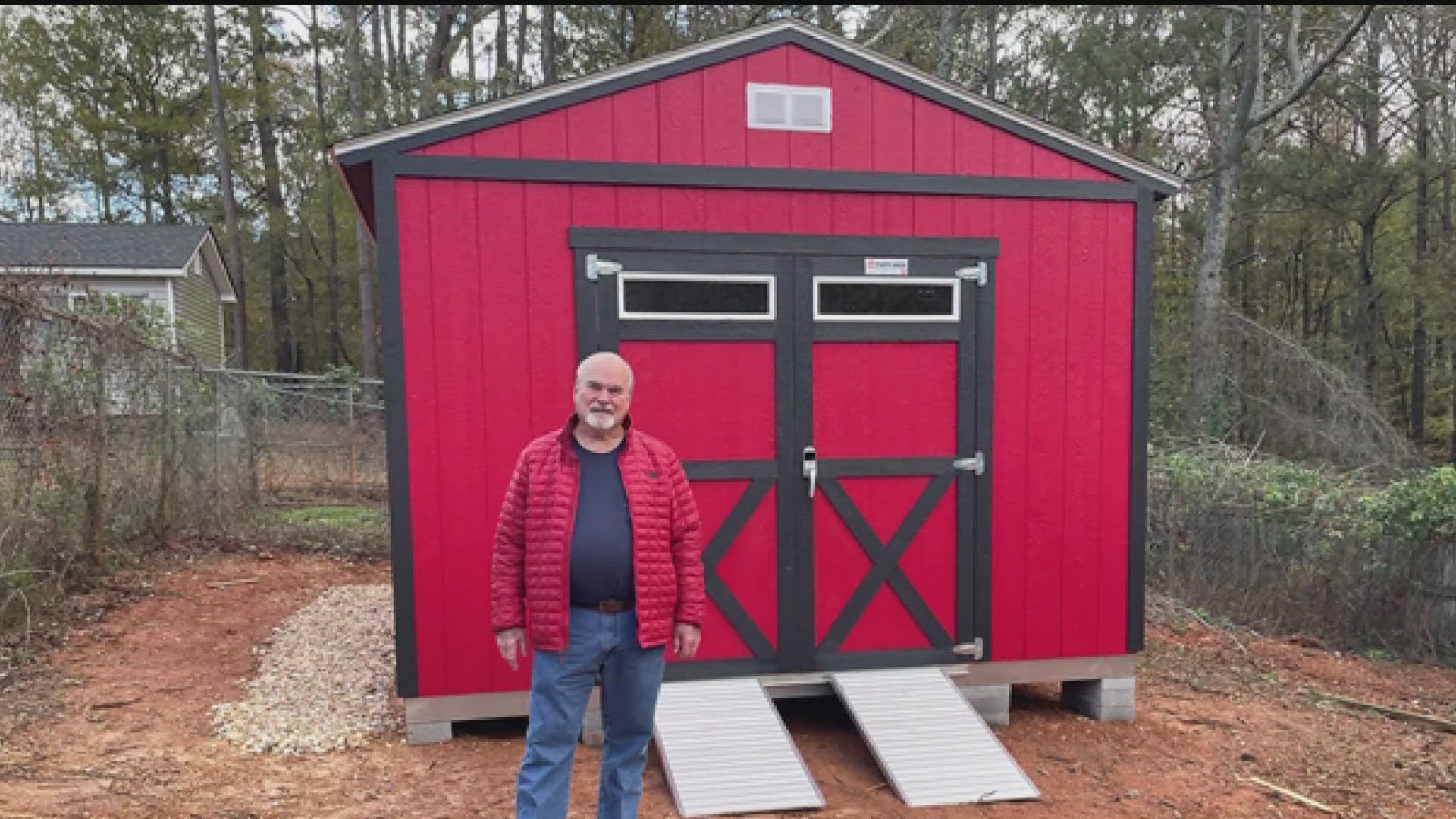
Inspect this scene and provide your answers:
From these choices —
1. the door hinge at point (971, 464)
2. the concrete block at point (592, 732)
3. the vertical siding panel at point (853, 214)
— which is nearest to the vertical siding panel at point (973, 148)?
the vertical siding panel at point (853, 214)

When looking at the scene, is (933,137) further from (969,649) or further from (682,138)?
(969,649)

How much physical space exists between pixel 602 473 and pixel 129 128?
23008 mm

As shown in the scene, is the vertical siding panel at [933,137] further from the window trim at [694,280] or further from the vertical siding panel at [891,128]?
the window trim at [694,280]

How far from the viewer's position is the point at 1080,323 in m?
4.41

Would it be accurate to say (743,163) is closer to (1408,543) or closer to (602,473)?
(602,473)

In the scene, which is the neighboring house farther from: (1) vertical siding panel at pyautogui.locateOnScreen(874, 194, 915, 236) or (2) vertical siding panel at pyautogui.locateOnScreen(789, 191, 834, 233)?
(1) vertical siding panel at pyautogui.locateOnScreen(874, 194, 915, 236)

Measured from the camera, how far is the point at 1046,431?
4.41m

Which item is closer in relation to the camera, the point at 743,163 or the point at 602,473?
the point at 602,473

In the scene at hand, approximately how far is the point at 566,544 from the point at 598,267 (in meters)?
1.64

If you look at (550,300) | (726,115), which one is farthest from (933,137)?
(550,300)

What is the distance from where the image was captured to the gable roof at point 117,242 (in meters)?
14.3

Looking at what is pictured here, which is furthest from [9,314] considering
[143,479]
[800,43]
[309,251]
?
[309,251]

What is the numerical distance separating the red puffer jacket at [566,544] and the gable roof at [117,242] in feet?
47.1

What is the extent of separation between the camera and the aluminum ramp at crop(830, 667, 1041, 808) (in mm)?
3562
